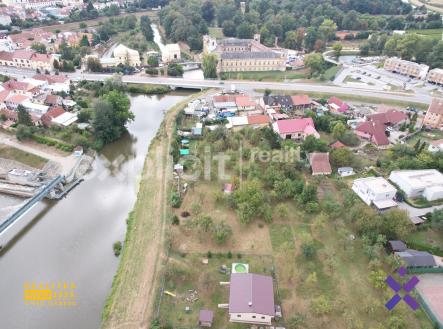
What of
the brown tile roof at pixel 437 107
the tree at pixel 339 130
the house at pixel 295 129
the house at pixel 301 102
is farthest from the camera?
the house at pixel 301 102

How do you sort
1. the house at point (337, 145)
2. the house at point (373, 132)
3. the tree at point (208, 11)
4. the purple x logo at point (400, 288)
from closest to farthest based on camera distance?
the purple x logo at point (400, 288), the house at point (337, 145), the house at point (373, 132), the tree at point (208, 11)

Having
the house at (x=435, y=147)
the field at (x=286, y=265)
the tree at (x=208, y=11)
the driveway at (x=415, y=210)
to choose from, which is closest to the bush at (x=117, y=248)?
the field at (x=286, y=265)

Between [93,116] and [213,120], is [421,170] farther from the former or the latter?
[93,116]

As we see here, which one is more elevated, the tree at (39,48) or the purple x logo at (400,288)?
the tree at (39,48)

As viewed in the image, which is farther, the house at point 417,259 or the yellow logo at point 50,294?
the house at point 417,259

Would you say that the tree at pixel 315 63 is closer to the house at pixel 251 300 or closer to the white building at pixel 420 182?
the white building at pixel 420 182

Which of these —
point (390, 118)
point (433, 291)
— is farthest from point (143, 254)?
point (390, 118)

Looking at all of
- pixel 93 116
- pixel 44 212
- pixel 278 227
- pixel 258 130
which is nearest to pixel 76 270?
pixel 44 212
